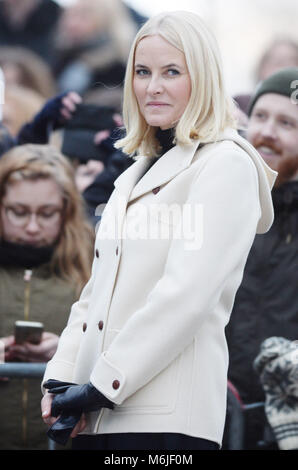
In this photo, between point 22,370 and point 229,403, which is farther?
point 229,403

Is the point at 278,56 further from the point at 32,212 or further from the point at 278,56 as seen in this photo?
the point at 32,212

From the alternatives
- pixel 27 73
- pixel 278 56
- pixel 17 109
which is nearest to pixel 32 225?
pixel 17 109

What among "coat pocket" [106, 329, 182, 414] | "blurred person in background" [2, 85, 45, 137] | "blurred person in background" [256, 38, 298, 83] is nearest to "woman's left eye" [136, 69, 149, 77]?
"coat pocket" [106, 329, 182, 414]

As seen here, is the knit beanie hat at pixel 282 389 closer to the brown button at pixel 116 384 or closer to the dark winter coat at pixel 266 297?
the dark winter coat at pixel 266 297

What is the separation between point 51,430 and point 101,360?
0.75 feet

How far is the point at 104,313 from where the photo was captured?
2.50m

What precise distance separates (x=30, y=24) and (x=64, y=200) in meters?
3.85

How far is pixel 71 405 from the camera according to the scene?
2.40 m

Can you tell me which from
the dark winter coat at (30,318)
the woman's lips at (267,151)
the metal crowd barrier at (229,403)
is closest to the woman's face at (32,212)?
the dark winter coat at (30,318)

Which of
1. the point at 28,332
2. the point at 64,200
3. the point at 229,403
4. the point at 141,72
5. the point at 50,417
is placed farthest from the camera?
the point at 64,200

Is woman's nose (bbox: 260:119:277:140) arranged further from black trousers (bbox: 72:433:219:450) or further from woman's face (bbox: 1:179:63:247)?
black trousers (bbox: 72:433:219:450)

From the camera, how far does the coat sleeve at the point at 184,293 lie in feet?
7.67

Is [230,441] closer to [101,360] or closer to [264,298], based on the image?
[264,298]

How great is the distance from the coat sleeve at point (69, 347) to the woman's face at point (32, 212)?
1.30 meters
